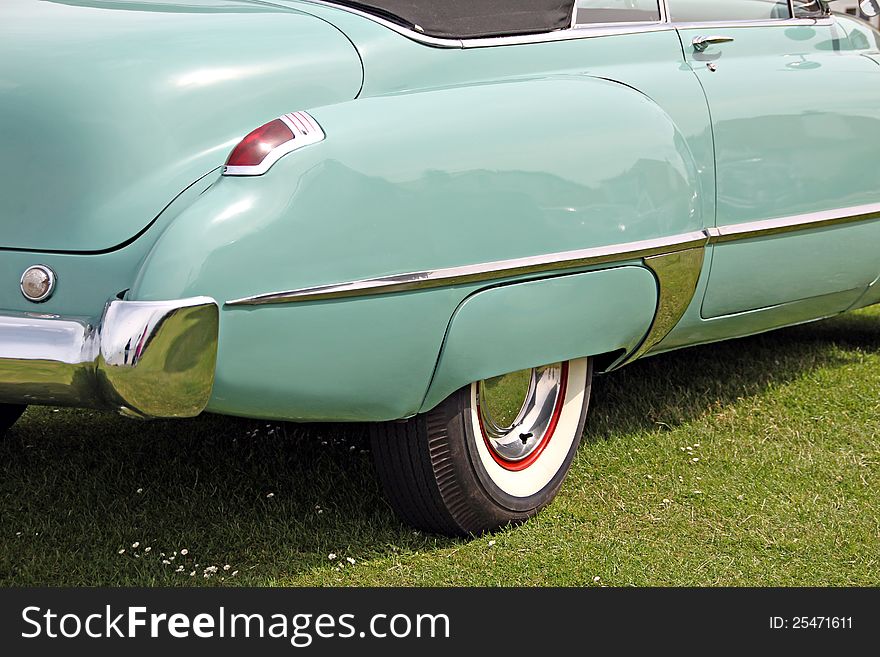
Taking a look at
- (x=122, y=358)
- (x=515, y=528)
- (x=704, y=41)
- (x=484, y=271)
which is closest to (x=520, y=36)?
(x=704, y=41)

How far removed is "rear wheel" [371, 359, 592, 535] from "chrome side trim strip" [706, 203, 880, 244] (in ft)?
1.67

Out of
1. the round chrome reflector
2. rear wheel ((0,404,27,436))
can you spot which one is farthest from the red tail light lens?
rear wheel ((0,404,27,436))

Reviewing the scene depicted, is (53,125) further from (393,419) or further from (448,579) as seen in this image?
(448,579)

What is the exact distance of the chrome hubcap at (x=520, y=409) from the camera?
3.03 meters

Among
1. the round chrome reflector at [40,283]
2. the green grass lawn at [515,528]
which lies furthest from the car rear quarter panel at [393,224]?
the green grass lawn at [515,528]

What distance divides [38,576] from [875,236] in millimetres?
2652

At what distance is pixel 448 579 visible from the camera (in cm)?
284

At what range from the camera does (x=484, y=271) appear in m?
2.63

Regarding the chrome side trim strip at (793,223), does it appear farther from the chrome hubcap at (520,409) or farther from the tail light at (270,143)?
the tail light at (270,143)

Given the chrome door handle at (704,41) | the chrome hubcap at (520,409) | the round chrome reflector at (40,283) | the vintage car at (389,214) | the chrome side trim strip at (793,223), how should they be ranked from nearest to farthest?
the vintage car at (389,214), the round chrome reflector at (40,283), the chrome hubcap at (520,409), the chrome side trim strip at (793,223), the chrome door handle at (704,41)

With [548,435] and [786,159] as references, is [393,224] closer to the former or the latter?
[548,435]

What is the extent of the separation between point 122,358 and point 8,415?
67.6 inches

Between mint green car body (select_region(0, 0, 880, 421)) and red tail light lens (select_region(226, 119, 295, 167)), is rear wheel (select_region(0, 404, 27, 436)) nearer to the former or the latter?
mint green car body (select_region(0, 0, 880, 421))

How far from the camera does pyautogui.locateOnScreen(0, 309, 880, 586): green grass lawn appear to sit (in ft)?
9.58
